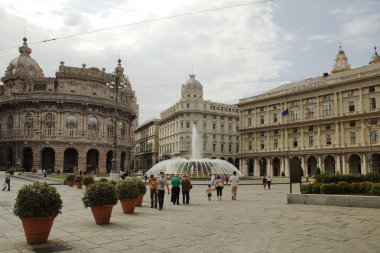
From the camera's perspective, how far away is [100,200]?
33.7 feet

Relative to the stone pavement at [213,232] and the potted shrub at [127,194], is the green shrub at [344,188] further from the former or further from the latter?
the potted shrub at [127,194]

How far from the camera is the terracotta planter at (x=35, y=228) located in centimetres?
796

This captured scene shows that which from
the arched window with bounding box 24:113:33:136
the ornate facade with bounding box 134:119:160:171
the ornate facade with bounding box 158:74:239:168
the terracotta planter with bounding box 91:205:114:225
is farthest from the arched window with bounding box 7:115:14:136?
the terracotta planter with bounding box 91:205:114:225

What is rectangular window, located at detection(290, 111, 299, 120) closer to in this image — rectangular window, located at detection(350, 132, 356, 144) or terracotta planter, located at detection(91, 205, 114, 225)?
rectangular window, located at detection(350, 132, 356, 144)

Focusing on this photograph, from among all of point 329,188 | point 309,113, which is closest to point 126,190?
point 329,188

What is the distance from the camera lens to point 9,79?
2586 inches

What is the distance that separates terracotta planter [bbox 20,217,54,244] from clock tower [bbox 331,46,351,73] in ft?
237

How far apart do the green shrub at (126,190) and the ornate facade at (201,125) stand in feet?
212

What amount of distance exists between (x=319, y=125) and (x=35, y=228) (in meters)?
57.7

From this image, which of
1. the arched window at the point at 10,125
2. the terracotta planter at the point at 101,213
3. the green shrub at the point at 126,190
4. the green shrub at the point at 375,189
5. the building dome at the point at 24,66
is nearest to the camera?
the terracotta planter at the point at 101,213

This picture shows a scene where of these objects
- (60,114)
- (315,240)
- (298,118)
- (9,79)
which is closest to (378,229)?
(315,240)

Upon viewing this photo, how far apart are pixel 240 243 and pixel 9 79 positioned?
68609 mm

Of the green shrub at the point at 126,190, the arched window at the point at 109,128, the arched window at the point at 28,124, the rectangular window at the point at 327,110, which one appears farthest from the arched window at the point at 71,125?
the green shrub at the point at 126,190

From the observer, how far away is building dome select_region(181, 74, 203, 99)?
8288cm
